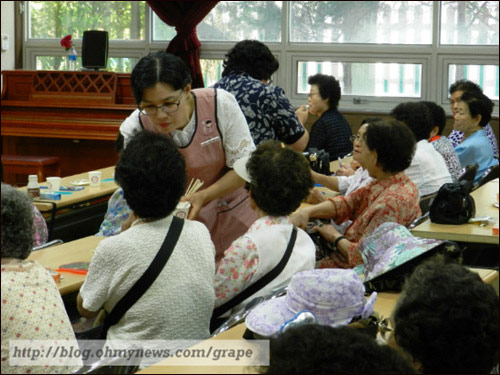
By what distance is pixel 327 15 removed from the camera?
827 cm

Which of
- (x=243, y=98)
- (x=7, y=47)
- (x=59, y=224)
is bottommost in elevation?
(x=59, y=224)

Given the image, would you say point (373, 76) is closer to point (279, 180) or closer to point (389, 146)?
point (389, 146)

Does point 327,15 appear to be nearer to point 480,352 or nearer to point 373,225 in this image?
point 373,225

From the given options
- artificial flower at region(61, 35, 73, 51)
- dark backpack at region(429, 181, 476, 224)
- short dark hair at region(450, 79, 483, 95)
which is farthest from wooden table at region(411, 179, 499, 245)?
artificial flower at region(61, 35, 73, 51)

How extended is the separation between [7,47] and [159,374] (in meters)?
7.98

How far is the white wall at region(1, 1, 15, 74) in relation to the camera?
9.12 m

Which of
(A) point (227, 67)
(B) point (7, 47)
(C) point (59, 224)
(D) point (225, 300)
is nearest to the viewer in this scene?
(D) point (225, 300)

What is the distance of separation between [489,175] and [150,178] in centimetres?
339

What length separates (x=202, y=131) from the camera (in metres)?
3.14

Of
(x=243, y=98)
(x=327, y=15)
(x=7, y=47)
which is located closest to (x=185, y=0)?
(x=327, y=15)

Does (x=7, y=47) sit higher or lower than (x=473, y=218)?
higher

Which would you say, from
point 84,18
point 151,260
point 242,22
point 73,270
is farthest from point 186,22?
point 151,260

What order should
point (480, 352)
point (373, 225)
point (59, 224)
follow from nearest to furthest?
point (480, 352) → point (373, 225) → point (59, 224)

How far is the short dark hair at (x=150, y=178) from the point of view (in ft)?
7.87
